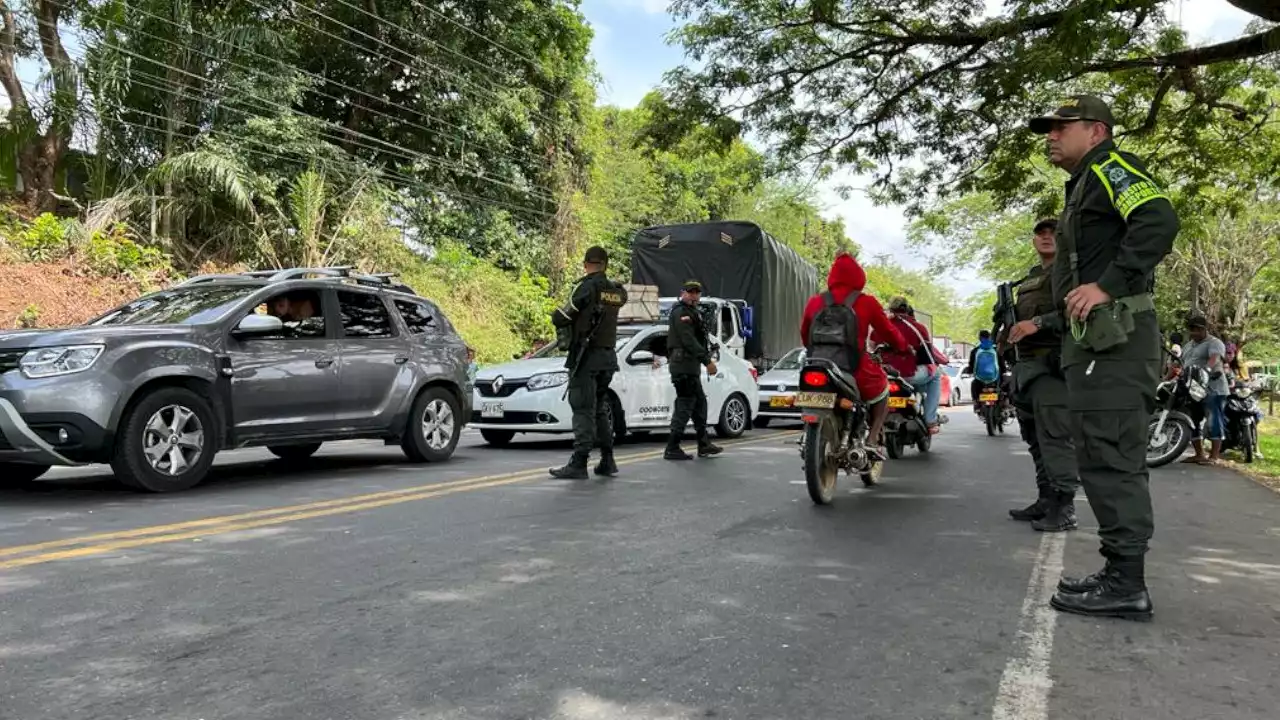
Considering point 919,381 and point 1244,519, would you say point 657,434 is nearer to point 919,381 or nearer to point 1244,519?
point 919,381

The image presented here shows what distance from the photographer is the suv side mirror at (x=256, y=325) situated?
725 centimetres

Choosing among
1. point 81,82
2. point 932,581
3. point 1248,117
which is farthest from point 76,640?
point 81,82

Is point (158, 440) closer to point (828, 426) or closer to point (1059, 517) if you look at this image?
point (828, 426)

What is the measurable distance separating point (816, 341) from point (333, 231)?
51.0 ft

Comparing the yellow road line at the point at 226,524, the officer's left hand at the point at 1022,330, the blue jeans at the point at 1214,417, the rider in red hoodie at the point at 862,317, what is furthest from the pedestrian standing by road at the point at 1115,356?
the blue jeans at the point at 1214,417

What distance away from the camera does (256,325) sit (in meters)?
7.25

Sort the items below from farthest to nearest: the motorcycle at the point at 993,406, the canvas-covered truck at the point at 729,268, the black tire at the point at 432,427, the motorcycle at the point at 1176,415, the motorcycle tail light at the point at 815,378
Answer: the canvas-covered truck at the point at 729,268, the motorcycle at the point at 993,406, the motorcycle at the point at 1176,415, the black tire at the point at 432,427, the motorcycle tail light at the point at 815,378

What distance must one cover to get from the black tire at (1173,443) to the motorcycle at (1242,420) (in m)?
0.82

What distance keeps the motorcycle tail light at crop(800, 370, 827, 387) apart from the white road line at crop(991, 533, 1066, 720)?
2120mm

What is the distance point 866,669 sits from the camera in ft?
10.6

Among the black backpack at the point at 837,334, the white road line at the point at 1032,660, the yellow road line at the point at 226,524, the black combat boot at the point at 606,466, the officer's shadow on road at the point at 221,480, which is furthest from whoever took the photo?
the black combat boot at the point at 606,466

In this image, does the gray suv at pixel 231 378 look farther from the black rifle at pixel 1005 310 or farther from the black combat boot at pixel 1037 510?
the black combat boot at pixel 1037 510

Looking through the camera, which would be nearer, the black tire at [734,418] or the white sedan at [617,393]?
the white sedan at [617,393]

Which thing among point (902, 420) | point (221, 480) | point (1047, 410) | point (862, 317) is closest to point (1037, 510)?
point (1047, 410)
